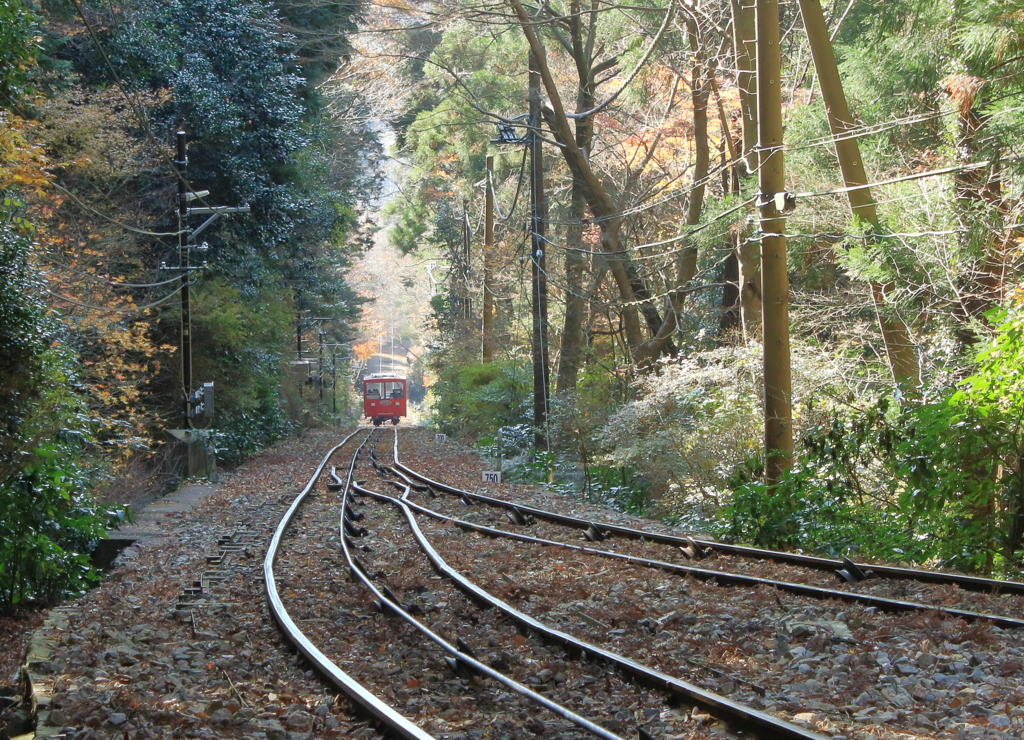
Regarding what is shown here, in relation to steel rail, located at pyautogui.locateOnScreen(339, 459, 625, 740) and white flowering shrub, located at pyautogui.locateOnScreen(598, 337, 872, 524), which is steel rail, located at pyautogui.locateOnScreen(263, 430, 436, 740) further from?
white flowering shrub, located at pyautogui.locateOnScreen(598, 337, 872, 524)

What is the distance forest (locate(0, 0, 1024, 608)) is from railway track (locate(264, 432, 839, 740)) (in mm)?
3286

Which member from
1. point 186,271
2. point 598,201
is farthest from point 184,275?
point 598,201

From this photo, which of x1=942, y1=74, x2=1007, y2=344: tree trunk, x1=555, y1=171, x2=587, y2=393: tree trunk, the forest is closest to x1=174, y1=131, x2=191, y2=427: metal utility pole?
the forest

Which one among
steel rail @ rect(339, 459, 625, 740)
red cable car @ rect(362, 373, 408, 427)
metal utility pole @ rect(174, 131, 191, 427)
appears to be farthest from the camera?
red cable car @ rect(362, 373, 408, 427)

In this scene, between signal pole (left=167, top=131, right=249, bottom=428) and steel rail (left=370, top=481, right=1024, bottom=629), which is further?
signal pole (left=167, top=131, right=249, bottom=428)

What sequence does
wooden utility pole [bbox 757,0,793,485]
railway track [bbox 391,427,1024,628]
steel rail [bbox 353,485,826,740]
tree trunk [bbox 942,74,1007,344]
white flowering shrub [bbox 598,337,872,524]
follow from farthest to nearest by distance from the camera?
white flowering shrub [bbox 598,337,872,524]
tree trunk [bbox 942,74,1007,344]
wooden utility pole [bbox 757,0,793,485]
railway track [bbox 391,427,1024,628]
steel rail [bbox 353,485,826,740]

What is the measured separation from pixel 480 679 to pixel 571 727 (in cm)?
102

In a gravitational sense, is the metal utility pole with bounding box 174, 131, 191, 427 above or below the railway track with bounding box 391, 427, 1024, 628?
above

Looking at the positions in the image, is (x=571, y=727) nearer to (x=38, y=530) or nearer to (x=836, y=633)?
(x=836, y=633)

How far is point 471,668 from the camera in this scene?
19.2 ft

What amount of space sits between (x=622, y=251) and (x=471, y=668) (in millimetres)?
15238

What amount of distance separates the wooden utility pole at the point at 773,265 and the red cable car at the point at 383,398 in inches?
1685

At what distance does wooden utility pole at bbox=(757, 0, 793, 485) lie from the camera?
459 inches

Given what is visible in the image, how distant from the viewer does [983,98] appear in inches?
482
